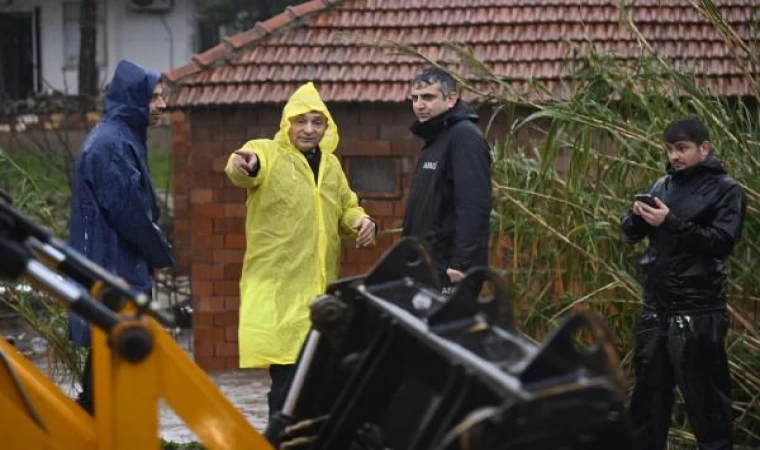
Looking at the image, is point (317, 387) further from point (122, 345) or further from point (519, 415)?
point (519, 415)

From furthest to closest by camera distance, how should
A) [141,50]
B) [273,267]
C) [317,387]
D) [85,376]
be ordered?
[141,50], [273,267], [85,376], [317,387]

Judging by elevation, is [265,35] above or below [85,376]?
above

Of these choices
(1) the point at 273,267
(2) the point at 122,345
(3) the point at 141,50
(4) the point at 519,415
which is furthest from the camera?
(3) the point at 141,50

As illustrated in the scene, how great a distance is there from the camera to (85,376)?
23.7 feet

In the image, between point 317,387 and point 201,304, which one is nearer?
point 317,387

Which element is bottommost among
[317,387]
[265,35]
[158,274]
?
[158,274]

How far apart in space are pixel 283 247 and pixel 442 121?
885mm

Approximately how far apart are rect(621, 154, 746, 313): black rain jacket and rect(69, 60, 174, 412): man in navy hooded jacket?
203cm

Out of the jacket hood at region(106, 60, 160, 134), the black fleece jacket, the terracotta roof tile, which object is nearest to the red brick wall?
the terracotta roof tile

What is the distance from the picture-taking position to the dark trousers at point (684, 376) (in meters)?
7.30

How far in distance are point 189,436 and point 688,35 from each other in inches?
231

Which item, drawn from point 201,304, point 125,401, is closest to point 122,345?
point 125,401

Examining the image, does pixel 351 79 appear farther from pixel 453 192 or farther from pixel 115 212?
pixel 115 212

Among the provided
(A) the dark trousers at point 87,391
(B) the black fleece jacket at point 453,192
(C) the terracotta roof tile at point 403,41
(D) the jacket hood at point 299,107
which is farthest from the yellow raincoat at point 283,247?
(C) the terracotta roof tile at point 403,41
